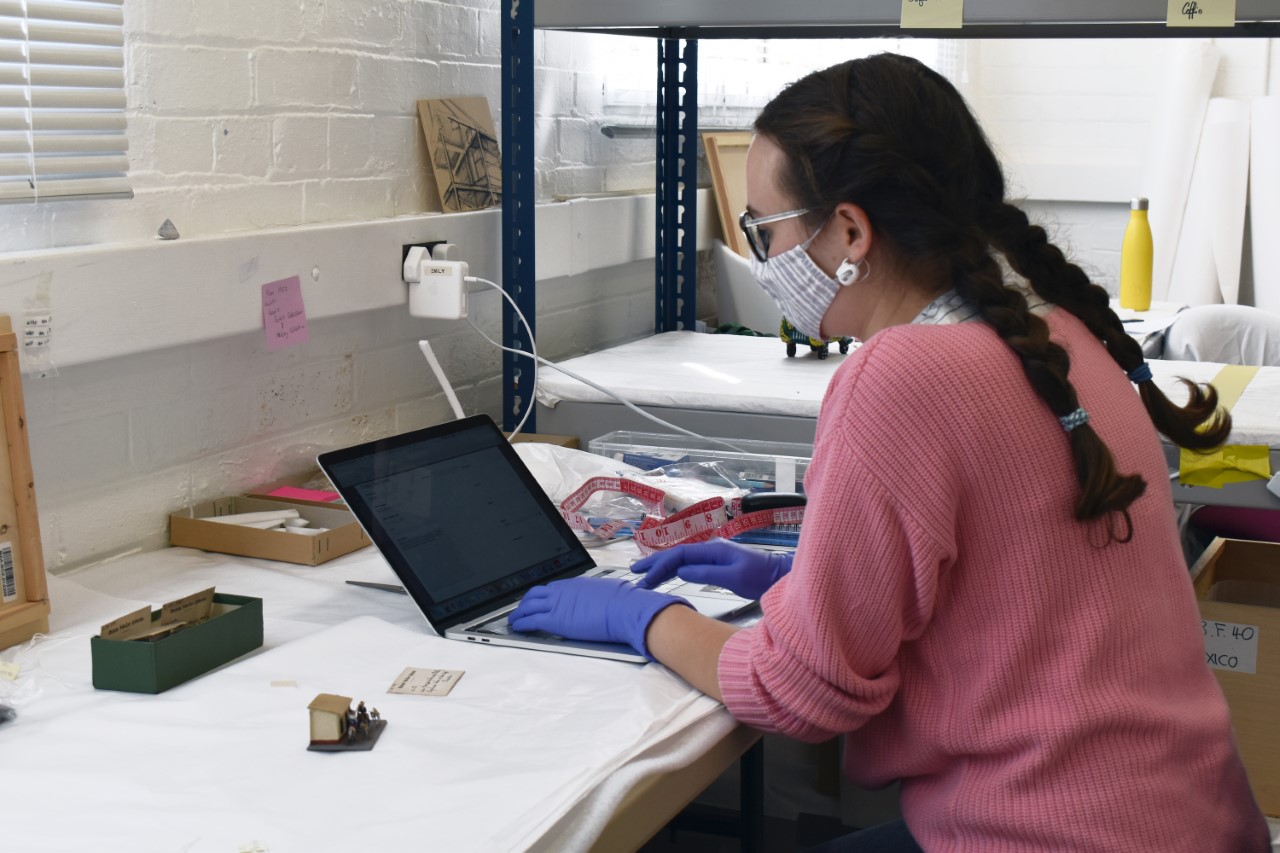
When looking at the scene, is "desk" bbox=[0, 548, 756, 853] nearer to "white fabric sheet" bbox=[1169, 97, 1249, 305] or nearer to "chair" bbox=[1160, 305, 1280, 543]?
"chair" bbox=[1160, 305, 1280, 543]

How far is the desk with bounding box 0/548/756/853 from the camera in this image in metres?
0.88

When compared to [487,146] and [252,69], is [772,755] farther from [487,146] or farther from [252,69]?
[252,69]

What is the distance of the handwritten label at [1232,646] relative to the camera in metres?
1.91

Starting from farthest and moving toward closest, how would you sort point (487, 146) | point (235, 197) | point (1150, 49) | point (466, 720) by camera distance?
point (1150, 49) < point (487, 146) < point (235, 197) < point (466, 720)

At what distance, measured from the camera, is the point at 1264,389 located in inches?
80.2

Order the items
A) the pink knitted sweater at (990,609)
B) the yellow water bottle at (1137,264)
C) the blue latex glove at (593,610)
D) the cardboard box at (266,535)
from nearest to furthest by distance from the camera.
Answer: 1. the pink knitted sweater at (990,609)
2. the blue latex glove at (593,610)
3. the cardboard box at (266,535)
4. the yellow water bottle at (1137,264)

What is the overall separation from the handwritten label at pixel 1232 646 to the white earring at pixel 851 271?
1064 millimetres

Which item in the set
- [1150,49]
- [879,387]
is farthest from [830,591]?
[1150,49]

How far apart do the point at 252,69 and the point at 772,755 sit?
55.3 inches

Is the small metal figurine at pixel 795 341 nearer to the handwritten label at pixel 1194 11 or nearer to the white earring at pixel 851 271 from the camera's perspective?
the handwritten label at pixel 1194 11

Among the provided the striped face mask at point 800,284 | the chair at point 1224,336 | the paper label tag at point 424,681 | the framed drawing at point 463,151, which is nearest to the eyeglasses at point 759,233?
the striped face mask at point 800,284

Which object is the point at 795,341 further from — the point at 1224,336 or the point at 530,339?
the point at 1224,336

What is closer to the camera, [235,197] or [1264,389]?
[235,197]

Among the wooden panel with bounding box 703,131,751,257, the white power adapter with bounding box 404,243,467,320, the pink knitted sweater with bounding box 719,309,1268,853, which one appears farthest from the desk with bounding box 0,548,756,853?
the wooden panel with bounding box 703,131,751,257
